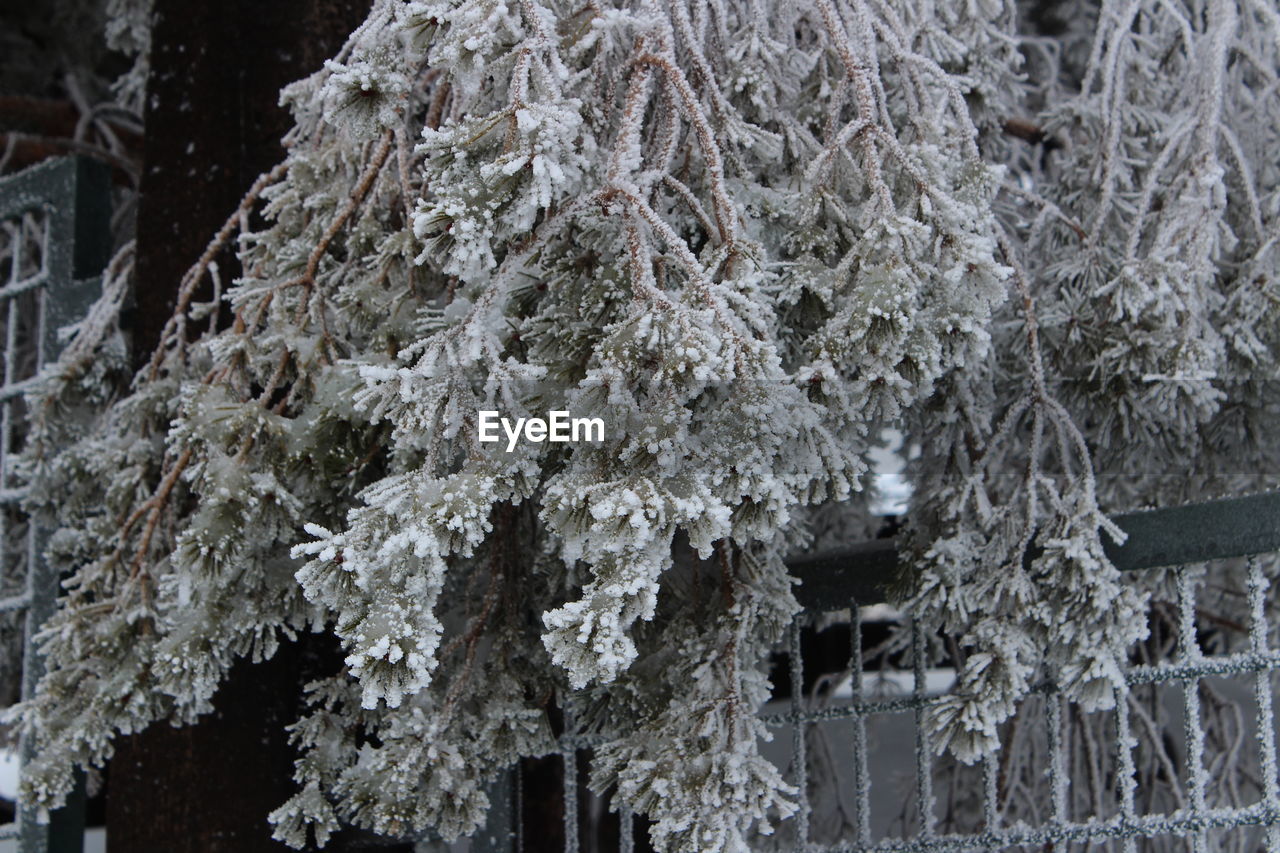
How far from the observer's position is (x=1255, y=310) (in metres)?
2.13

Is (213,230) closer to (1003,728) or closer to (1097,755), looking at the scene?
(1003,728)

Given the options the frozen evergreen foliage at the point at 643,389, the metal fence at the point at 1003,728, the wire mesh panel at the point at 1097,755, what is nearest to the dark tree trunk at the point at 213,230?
the frozen evergreen foliage at the point at 643,389

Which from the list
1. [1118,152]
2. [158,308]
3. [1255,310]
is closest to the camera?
[1255,310]

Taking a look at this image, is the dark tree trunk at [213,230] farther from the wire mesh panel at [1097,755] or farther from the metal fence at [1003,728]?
the wire mesh panel at [1097,755]

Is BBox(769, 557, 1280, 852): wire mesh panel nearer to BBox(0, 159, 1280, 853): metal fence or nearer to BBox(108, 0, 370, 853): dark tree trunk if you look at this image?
BBox(0, 159, 1280, 853): metal fence

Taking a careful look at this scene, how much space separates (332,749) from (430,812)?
0.21 meters

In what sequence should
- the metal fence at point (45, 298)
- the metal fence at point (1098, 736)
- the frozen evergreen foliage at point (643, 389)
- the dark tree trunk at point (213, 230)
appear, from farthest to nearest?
the metal fence at point (45, 298) → the dark tree trunk at point (213, 230) → the metal fence at point (1098, 736) → the frozen evergreen foliage at point (643, 389)

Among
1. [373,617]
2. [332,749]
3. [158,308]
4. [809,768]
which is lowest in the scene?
[809,768]

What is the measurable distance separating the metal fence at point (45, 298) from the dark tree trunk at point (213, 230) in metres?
0.48

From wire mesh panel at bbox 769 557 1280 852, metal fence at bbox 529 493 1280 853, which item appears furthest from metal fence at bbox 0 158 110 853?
wire mesh panel at bbox 769 557 1280 852

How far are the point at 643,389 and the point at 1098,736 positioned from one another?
226 cm

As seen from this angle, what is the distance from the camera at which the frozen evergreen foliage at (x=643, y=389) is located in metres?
1.44

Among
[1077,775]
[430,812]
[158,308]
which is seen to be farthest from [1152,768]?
[158,308]

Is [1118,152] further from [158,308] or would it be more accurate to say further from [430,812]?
[158,308]
